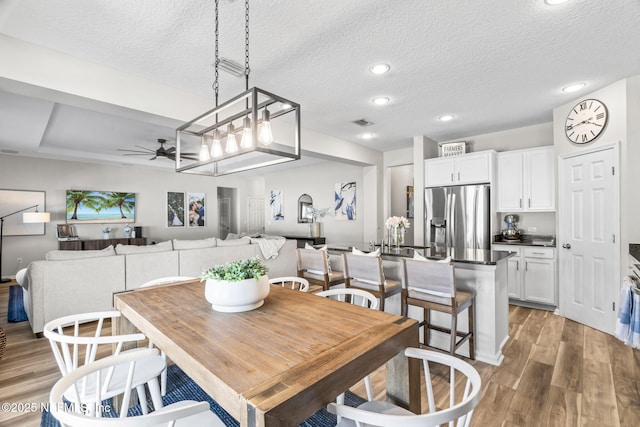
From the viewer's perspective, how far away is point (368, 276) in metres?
2.88

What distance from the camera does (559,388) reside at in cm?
218

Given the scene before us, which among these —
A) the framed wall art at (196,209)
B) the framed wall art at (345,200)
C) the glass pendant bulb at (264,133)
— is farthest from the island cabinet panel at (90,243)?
the glass pendant bulb at (264,133)

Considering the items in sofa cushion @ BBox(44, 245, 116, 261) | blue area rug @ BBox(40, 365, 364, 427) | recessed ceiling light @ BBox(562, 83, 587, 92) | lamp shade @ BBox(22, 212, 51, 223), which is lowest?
blue area rug @ BBox(40, 365, 364, 427)

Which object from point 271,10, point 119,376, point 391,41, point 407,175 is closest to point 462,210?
point 407,175

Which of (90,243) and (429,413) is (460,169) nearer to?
(429,413)

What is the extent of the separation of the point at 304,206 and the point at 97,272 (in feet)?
15.6

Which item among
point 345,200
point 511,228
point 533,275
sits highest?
point 345,200

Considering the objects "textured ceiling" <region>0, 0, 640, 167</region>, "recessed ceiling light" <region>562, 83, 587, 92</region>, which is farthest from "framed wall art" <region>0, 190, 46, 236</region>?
"recessed ceiling light" <region>562, 83, 587, 92</region>

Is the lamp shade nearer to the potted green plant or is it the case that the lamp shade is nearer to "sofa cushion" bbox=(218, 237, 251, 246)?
"sofa cushion" bbox=(218, 237, 251, 246)

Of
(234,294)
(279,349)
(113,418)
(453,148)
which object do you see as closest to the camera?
(113,418)

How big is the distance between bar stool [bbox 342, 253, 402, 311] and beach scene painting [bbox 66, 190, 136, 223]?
21.6 ft

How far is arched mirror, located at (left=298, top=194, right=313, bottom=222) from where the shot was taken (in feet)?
24.6

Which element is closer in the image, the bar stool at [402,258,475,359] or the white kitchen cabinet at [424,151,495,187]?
the bar stool at [402,258,475,359]

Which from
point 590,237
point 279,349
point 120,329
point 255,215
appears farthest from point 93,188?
point 590,237
